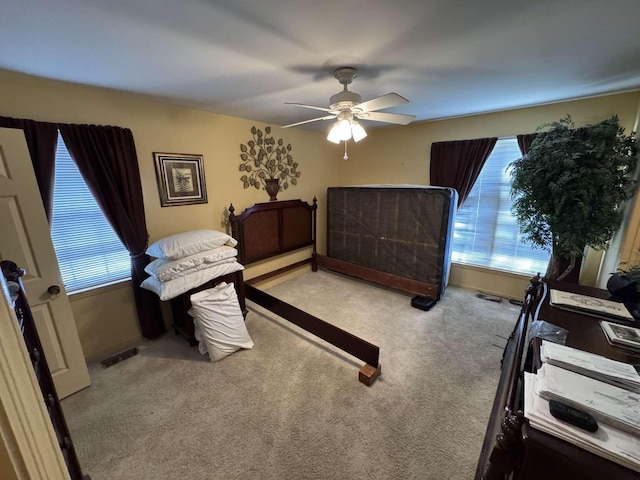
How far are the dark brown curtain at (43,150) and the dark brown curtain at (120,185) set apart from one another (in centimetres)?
9

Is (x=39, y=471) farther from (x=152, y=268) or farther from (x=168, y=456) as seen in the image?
(x=152, y=268)

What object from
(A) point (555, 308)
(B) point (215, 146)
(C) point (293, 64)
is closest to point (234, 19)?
(C) point (293, 64)

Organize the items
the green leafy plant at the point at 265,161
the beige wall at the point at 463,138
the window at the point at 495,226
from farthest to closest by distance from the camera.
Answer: the green leafy plant at the point at 265,161, the window at the point at 495,226, the beige wall at the point at 463,138

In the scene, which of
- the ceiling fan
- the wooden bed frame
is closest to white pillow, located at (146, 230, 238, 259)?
the wooden bed frame

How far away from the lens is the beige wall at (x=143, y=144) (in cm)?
192

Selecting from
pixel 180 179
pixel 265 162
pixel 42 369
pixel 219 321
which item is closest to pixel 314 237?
pixel 265 162

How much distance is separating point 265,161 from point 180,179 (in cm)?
116

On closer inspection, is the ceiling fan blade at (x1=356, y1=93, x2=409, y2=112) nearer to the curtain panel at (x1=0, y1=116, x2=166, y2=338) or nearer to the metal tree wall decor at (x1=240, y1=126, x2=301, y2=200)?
the metal tree wall decor at (x1=240, y1=126, x2=301, y2=200)

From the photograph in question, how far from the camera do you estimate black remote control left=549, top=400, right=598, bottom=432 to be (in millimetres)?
737

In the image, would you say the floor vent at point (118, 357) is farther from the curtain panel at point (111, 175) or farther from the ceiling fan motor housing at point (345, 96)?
the ceiling fan motor housing at point (345, 96)

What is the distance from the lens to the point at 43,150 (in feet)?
6.21

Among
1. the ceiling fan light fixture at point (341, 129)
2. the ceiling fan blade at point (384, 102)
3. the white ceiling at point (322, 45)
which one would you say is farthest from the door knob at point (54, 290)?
the ceiling fan blade at point (384, 102)

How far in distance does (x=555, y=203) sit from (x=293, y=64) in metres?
2.37

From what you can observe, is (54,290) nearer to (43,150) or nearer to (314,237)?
(43,150)
